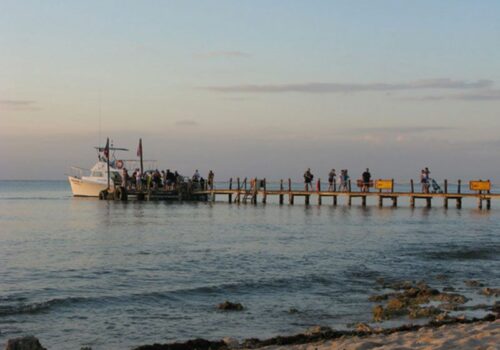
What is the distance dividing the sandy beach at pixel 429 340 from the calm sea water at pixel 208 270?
2320 millimetres

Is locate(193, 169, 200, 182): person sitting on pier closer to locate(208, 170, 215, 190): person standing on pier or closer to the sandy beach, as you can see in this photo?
locate(208, 170, 215, 190): person standing on pier

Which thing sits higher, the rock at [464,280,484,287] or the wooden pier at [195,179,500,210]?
the wooden pier at [195,179,500,210]

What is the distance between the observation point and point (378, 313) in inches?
561

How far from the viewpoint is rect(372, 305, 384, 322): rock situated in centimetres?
1397

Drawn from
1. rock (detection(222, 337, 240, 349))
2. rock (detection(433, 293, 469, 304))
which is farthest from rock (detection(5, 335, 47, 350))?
rock (detection(433, 293, 469, 304))

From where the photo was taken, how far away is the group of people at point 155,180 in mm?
59728

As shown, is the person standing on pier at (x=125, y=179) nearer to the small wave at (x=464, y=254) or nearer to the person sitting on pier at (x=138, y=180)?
the person sitting on pier at (x=138, y=180)

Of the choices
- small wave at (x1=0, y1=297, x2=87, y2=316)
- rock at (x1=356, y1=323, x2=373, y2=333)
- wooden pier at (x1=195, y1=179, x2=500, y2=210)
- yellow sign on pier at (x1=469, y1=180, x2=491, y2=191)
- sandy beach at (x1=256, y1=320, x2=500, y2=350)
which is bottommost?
small wave at (x1=0, y1=297, x2=87, y2=316)

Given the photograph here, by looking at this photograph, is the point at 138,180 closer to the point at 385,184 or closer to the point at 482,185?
the point at 385,184

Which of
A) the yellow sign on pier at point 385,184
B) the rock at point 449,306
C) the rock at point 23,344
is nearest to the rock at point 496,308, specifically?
the rock at point 449,306

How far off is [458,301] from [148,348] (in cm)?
752

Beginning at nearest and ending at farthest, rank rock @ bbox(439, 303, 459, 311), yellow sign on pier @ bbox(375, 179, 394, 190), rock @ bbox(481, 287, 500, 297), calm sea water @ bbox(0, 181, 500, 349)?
calm sea water @ bbox(0, 181, 500, 349) < rock @ bbox(439, 303, 459, 311) < rock @ bbox(481, 287, 500, 297) < yellow sign on pier @ bbox(375, 179, 394, 190)

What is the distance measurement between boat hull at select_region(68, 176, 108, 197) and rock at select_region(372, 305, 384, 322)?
168 feet

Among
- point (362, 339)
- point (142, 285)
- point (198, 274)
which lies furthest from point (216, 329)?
point (198, 274)
